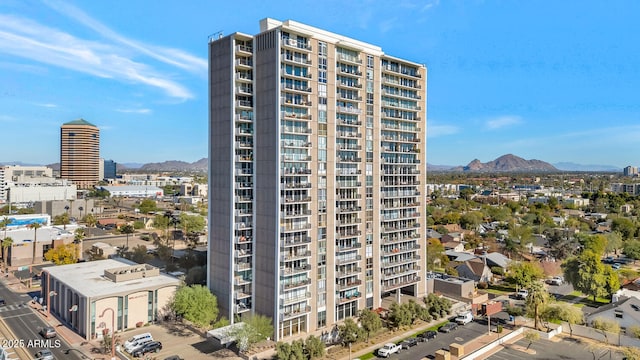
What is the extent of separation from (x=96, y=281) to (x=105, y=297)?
7963 mm

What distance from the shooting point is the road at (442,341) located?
5466 cm

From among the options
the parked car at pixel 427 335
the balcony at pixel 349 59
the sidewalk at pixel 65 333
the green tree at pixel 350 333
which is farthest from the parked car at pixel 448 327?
the sidewalk at pixel 65 333

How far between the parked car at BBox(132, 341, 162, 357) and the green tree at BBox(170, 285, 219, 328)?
586 centimetres

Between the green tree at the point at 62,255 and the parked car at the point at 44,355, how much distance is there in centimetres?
4618

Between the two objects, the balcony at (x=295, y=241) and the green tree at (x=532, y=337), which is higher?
the balcony at (x=295, y=241)

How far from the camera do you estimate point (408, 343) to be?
190ft

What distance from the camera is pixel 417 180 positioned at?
7831 centimetres

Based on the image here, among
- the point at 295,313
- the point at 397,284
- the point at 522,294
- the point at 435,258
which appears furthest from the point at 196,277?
the point at 522,294

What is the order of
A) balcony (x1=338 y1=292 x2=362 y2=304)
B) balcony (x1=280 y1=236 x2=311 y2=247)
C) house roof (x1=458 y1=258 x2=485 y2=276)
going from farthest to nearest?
house roof (x1=458 y1=258 x2=485 y2=276)
balcony (x1=338 y1=292 x2=362 y2=304)
balcony (x1=280 y1=236 x2=311 y2=247)

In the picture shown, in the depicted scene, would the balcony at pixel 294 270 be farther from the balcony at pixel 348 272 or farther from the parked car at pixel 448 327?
the parked car at pixel 448 327

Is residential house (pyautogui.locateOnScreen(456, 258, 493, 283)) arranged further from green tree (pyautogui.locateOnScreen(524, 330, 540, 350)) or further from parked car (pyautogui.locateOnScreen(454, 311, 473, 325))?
green tree (pyautogui.locateOnScreen(524, 330, 540, 350))

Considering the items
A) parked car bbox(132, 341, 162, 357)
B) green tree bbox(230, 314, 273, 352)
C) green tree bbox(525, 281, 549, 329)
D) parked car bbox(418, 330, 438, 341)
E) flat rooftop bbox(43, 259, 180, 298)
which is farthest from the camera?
green tree bbox(525, 281, 549, 329)

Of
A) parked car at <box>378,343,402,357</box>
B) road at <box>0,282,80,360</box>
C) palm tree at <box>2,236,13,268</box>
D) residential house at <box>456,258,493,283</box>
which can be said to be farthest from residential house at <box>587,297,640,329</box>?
palm tree at <box>2,236,13,268</box>

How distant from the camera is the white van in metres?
53.2
